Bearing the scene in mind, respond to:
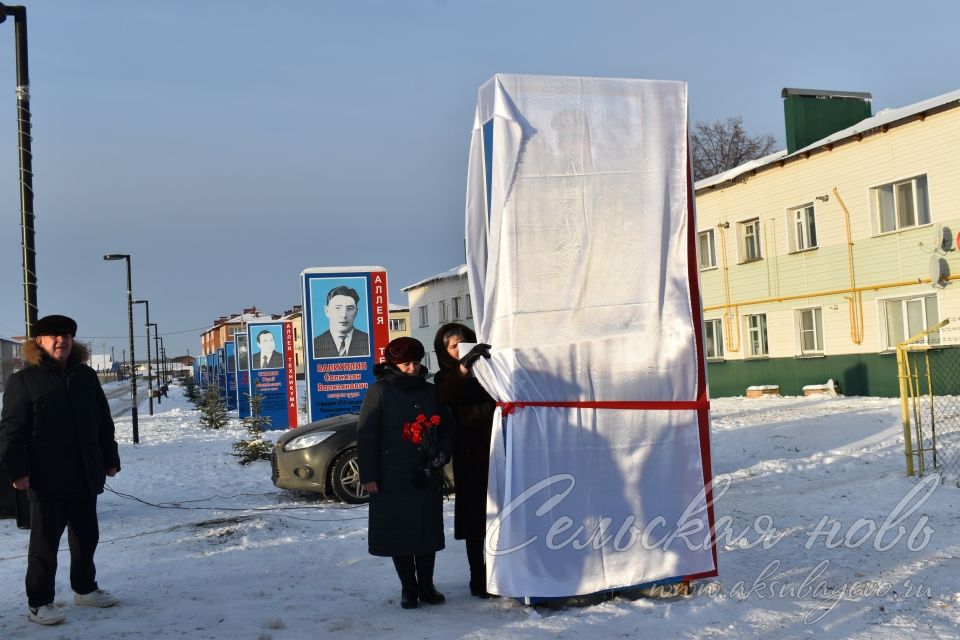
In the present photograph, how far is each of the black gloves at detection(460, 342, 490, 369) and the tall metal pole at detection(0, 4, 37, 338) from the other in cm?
582

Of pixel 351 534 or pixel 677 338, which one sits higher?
pixel 677 338

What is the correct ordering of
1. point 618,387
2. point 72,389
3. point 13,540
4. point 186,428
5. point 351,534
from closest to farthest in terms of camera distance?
point 618,387 → point 72,389 → point 351,534 → point 13,540 → point 186,428

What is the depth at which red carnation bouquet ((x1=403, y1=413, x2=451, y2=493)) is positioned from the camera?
517 cm

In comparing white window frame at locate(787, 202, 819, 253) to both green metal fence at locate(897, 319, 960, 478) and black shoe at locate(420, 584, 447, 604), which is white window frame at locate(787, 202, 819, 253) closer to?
green metal fence at locate(897, 319, 960, 478)

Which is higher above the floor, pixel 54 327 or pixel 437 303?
pixel 437 303

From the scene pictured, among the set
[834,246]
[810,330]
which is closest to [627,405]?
[834,246]

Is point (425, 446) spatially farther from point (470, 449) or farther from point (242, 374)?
point (242, 374)

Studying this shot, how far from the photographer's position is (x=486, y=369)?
5059 mm

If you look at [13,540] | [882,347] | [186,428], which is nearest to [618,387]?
[13,540]

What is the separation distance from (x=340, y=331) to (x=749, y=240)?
1533 centimetres

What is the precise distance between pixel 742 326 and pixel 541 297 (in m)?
22.9

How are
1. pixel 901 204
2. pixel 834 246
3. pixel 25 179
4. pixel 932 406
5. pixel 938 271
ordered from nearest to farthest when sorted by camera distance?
pixel 932 406, pixel 25 179, pixel 938 271, pixel 901 204, pixel 834 246

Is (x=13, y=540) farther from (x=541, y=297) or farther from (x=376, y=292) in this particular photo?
(x=376, y=292)

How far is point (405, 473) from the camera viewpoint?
5.20 metres
